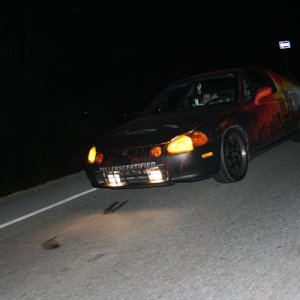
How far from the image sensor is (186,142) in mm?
5805

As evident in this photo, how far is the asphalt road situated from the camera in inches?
139

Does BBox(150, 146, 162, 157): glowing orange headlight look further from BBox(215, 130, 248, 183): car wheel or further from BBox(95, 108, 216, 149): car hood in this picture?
BBox(215, 130, 248, 183): car wheel

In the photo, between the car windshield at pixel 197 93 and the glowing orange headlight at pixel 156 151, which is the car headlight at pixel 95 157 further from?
the car windshield at pixel 197 93

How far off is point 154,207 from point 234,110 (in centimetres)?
172

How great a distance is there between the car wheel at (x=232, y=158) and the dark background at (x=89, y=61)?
4418 mm

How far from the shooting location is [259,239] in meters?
4.23

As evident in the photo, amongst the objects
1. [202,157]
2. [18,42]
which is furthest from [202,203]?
[18,42]

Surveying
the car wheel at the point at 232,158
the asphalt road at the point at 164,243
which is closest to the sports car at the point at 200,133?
the car wheel at the point at 232,158

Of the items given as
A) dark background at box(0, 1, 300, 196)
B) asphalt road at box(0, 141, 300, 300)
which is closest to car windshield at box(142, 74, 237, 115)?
asphalt road at box(0, 141, 300, 300)

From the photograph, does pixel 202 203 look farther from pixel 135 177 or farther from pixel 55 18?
pixel 55 18

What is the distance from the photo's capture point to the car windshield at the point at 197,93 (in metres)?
7.13

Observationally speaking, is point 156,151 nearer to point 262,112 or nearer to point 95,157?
point 95,157

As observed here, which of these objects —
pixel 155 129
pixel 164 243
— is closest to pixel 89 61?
pixel 155 129

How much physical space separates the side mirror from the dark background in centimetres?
457
